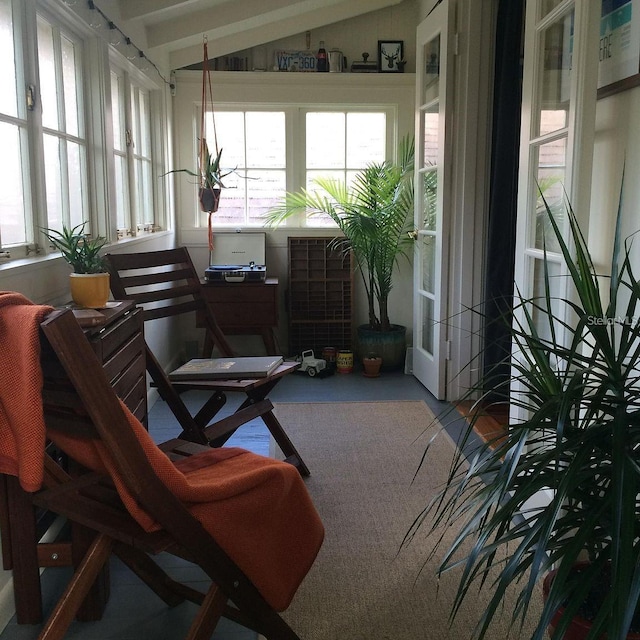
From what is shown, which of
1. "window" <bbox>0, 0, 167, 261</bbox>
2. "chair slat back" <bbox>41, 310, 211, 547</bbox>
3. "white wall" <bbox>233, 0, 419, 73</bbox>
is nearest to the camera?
"chair slat back" <bbox>41, 310, 211, 547</bbox>

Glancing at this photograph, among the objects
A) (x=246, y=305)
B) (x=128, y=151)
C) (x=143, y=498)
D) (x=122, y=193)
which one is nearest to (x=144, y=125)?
(x=128, y=151)

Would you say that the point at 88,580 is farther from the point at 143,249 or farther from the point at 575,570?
the point at 143,249

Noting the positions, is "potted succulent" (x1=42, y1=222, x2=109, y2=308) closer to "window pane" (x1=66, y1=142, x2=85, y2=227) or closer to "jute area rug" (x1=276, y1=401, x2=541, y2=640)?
"window pane" (x1=66, y1=142, x2=85, y2=227)

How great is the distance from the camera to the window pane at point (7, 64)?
234 cm

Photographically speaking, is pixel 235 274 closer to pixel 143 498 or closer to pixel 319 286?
pixel 319 286

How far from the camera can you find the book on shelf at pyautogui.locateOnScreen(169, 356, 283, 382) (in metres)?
2.75

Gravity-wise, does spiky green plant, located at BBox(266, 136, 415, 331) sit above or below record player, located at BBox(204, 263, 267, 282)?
above

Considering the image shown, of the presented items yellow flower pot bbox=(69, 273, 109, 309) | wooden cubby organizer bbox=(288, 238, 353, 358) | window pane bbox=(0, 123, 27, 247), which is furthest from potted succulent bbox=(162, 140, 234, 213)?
yellow flower pot bbox=(69, 273, 109, 309)

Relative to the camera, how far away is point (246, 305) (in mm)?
4746

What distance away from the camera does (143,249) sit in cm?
409

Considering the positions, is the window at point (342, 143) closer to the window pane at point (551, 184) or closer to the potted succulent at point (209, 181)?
the potted succulent at point (209, 181)

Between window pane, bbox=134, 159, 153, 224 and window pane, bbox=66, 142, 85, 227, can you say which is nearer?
window pane, bbox=66, 142, 85, 227

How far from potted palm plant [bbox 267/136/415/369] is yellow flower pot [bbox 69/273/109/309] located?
2.59m

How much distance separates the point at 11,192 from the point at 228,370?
1.03 metres
